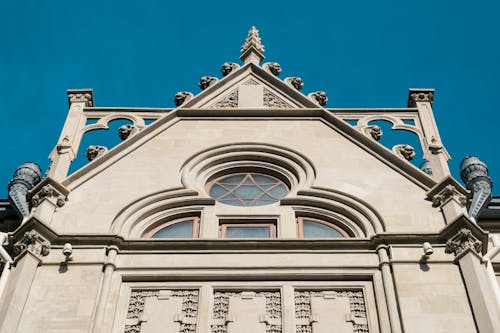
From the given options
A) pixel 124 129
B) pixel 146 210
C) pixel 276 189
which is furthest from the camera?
pixel 124 129

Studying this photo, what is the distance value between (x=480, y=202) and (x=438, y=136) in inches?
95.7

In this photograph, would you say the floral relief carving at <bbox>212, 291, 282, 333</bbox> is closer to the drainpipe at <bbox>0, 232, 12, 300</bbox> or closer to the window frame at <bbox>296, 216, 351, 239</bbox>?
the window frame at <bbox>296, 216, 351, 239</bbox>

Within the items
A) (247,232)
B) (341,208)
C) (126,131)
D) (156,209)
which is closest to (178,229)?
(156,209)

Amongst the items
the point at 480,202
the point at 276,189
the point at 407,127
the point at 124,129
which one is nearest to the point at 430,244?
the point at 480,202

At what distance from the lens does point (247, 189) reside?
20953mm

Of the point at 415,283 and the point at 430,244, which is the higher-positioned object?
the point at 430,244

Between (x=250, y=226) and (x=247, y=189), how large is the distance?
1551mm

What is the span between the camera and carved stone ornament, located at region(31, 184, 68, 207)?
19250 mm

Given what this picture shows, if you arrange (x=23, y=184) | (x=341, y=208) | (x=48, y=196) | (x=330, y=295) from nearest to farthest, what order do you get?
(x=330, y=295) → (x=48, y=196) → (x=341, y=208) → (x=23, y=184)

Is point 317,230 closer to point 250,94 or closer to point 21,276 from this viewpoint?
point 21,276

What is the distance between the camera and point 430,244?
18.0 metres

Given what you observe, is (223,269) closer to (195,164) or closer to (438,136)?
(195,164)

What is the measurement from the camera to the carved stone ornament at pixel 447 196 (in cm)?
1911

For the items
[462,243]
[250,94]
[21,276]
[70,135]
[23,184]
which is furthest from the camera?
[250,94]
